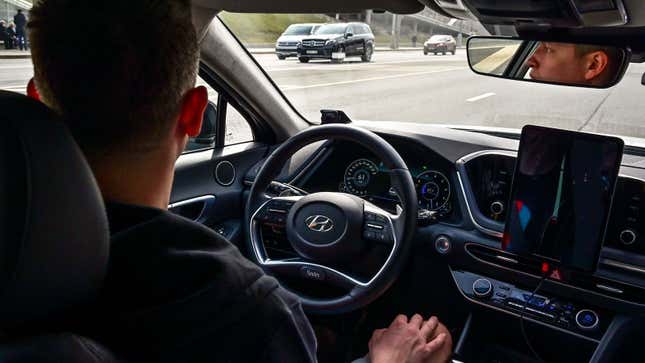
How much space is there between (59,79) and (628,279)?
7.73ft

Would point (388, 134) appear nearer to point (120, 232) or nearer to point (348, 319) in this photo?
point (348, 319)

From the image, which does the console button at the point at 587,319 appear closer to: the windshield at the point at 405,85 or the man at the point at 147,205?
the windshield at the point at 405,85

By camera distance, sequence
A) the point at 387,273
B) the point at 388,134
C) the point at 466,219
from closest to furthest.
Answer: the point at 387,273
the point at 466,219
the point at 388,134

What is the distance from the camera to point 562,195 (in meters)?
2.65

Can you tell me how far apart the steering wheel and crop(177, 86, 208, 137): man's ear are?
5.41 ft

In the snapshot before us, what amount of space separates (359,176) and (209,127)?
91cm

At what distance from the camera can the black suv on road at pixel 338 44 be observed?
687 centimetres

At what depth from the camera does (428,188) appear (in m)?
3.20

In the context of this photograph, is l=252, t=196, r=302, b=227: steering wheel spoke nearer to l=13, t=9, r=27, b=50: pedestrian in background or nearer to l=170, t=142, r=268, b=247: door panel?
l=170, t=142, r=268, b=247: door panel

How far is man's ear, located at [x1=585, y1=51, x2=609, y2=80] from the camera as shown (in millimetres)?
2438

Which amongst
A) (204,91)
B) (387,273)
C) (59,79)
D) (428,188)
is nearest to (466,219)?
(428,188)

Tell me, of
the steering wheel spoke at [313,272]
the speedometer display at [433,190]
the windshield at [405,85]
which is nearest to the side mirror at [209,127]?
the windshield at [405,85]

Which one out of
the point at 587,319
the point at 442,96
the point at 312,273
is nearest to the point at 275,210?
the point at 312,273

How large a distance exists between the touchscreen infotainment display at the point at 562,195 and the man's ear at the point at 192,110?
1807 millimetres
